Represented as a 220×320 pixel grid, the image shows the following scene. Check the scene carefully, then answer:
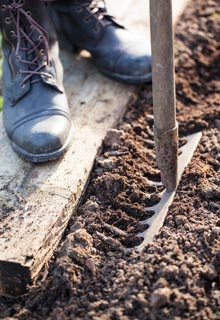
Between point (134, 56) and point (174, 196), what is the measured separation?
0.94 meters

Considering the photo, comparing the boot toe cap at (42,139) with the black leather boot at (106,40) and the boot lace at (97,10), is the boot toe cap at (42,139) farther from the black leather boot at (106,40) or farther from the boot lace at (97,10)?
the boot lace at (97,10)

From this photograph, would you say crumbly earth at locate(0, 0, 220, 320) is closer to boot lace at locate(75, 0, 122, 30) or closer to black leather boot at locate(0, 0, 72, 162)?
black leather boot at locate(0, 0, 72, 162)

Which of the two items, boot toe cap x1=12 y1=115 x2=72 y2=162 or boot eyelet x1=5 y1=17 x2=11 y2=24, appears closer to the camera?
boot toe cap x1=12 y1=115 x2=72 y2=162

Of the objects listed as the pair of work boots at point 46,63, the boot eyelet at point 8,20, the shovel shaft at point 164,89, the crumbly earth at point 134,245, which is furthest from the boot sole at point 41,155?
the boot eyelet at point 8,20

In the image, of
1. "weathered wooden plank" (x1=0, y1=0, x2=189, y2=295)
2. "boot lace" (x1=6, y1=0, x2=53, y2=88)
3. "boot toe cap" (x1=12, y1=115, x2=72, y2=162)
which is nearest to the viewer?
"weathered wooden plank" (x1=0, y1=0, x2=189, y2=295)

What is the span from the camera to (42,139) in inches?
98.0

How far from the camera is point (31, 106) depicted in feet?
8.65

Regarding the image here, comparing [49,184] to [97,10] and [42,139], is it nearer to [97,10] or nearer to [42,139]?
[42,139]

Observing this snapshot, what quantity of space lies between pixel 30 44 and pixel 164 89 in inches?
34.7

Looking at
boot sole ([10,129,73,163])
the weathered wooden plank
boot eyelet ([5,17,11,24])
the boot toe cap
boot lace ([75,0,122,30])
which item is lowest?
the weathered wooden plank

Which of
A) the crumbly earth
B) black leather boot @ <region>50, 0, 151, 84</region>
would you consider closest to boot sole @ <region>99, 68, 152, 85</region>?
black leather boot @ <region>50, 0, 151, 84</region>

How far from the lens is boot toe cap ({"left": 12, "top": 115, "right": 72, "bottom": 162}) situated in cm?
249

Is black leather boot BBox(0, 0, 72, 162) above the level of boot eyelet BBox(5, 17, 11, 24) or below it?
below

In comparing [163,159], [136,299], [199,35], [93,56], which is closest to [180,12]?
[199,35]
